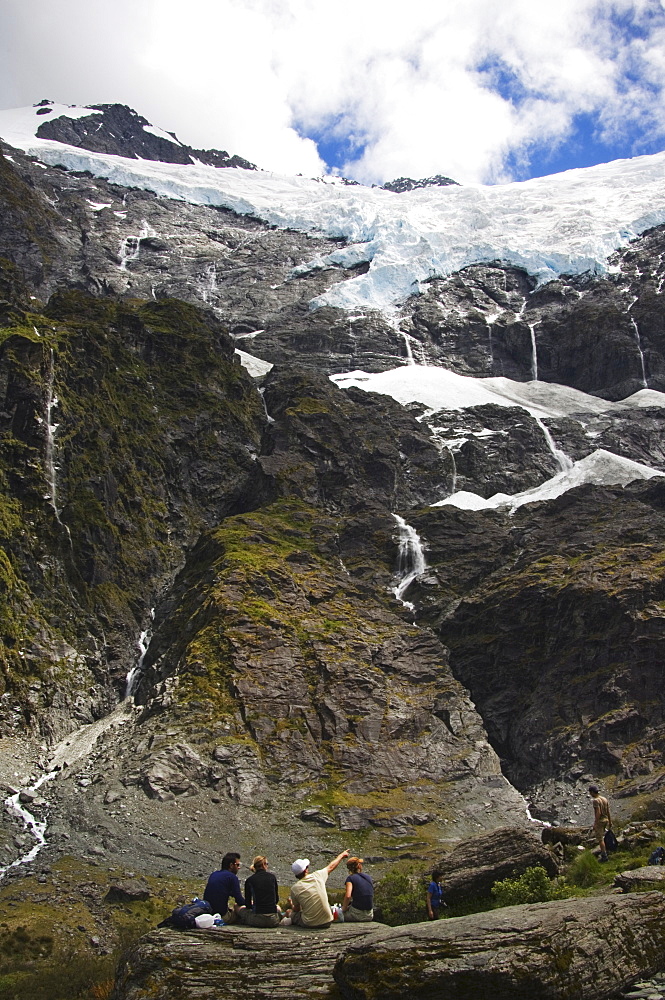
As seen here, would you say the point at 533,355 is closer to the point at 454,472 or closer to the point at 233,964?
the point at 454,472

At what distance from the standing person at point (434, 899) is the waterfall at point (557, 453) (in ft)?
379

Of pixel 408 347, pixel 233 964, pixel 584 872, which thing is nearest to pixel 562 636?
pixel 584 872

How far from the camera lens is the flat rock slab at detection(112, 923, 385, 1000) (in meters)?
12.1

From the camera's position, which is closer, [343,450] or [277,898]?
[277,898]

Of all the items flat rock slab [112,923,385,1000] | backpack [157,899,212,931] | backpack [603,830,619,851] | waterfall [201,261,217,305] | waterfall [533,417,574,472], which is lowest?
backpack [603,830,619,851]

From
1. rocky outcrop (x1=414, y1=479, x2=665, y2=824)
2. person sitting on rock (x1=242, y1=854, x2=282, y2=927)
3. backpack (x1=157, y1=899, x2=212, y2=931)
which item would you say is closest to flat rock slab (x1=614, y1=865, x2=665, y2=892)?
person sitting on rock (x1=242, y1=854, x2=282, y2=927)

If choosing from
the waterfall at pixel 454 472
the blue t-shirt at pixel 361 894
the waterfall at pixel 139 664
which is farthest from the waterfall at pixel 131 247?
the blue t-shirt at pixel 361 894

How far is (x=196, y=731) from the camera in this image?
180 feet

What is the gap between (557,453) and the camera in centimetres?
13150

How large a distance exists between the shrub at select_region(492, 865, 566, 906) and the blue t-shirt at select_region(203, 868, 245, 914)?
557cm

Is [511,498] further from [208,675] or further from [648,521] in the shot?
[208,675]

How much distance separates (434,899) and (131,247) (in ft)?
635

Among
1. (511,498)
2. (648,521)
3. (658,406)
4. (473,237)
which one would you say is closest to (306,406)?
(511,498)

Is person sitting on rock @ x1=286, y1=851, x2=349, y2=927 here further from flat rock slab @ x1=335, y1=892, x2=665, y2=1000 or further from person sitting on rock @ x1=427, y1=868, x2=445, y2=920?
person sitting on rock @ x1=427, y1=868, x2=445, y2=920
